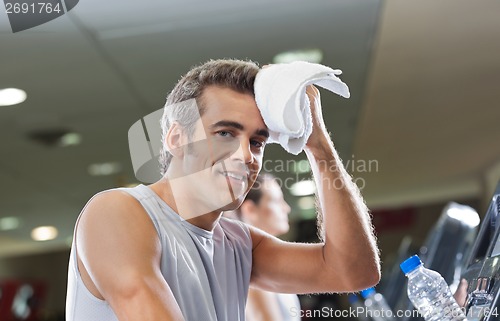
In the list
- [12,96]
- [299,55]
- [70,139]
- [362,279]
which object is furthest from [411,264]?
[70,139]

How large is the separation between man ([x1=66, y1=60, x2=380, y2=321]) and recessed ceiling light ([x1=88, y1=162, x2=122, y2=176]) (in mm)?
3639

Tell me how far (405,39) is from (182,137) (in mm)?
2981

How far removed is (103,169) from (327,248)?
379 centimetres

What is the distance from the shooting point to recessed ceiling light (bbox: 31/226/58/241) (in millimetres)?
4929

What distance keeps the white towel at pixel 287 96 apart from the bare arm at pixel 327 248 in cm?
8

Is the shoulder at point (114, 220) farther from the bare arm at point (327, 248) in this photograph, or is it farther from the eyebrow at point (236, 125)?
the bare arm at point (327, 248)

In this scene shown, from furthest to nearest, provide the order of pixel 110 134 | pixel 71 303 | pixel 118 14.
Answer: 1. pixel 110 134
2. pixel 118 14
3. pixel 71 303

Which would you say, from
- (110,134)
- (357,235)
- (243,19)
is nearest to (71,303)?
(357,235)

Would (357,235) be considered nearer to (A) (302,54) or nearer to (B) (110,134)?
(A) (302,54)

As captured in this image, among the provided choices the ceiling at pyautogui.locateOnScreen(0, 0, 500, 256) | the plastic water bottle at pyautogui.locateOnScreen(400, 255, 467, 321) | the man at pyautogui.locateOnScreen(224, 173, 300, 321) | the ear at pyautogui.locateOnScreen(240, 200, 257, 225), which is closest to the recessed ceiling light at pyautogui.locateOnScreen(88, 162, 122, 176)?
the ceiling at pyautogui.locateOnScreen(0, 0, 500, 256)

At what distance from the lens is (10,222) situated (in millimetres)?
4961

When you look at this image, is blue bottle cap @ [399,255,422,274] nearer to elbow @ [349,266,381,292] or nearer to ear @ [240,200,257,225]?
elbow @ [349,266,381,292]

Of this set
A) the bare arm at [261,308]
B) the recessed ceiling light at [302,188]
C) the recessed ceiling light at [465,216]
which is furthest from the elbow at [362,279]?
the recessed ceiling light at [302,188]

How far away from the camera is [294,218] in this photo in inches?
252
